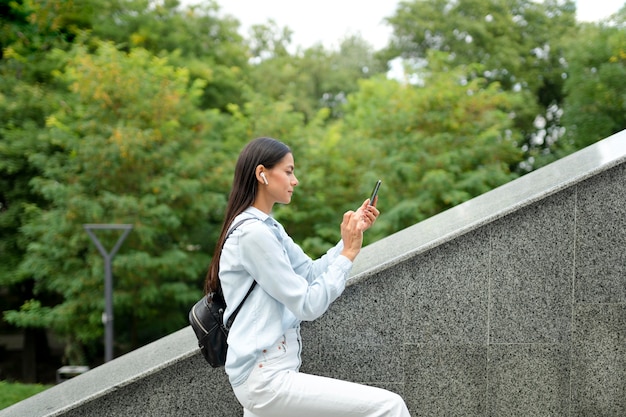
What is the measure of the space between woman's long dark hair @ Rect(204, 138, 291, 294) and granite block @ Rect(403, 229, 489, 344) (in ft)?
3.90

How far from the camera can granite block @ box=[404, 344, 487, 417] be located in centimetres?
324

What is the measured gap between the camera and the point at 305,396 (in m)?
2.14

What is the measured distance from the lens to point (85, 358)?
17.8 m

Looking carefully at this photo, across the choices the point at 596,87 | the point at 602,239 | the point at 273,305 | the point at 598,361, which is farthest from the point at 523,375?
the point at 596,87

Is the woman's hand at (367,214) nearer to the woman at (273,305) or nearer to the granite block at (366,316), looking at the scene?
the woman at (273,305)

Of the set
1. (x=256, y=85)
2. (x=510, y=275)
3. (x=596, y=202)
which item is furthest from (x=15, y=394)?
(x=256, y=85)

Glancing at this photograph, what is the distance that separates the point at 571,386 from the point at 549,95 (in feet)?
75.5

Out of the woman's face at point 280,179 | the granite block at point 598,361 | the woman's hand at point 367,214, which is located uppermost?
the woman's face at point 280,179

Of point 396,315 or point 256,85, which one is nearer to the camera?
point 396,315

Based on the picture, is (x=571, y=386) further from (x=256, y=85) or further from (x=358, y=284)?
(x=256, y=85)

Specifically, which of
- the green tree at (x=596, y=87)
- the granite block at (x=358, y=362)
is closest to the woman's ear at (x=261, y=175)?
the granite block at (x=358, y=362)

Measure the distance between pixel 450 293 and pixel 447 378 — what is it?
0.42 meters

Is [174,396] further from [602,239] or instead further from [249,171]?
[602,239]

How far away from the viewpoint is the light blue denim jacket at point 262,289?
210cm
